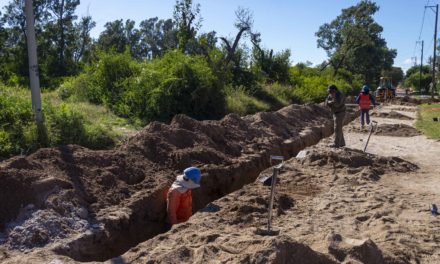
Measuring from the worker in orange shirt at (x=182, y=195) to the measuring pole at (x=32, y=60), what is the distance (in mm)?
3048

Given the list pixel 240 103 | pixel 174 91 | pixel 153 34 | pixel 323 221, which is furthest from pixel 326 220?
pixel 153 34

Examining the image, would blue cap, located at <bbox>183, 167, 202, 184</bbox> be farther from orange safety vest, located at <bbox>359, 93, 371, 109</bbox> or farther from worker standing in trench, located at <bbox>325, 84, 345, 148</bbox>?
orange safety vest, located at <bbox>359, 93, 371, 109</bbox>

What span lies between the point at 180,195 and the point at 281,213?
1355mm

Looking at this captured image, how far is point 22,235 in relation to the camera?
4.68 metres

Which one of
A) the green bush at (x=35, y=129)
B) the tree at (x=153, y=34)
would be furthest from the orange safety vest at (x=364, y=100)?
the tree at (x=153, y=34)

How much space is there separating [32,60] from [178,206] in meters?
3.57

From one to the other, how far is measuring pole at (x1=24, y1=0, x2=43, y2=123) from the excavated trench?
5.03 ft

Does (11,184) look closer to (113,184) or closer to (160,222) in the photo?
(113,184)

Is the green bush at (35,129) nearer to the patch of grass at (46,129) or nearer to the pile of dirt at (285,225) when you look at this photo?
the patch of grass at (46,129)

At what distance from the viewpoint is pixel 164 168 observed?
7.32m

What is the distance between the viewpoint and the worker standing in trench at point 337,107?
409 inches

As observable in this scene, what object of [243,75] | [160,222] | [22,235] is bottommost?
[160,222]

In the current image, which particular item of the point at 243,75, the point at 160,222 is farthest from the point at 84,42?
the point at 160,222

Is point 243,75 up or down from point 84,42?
down
